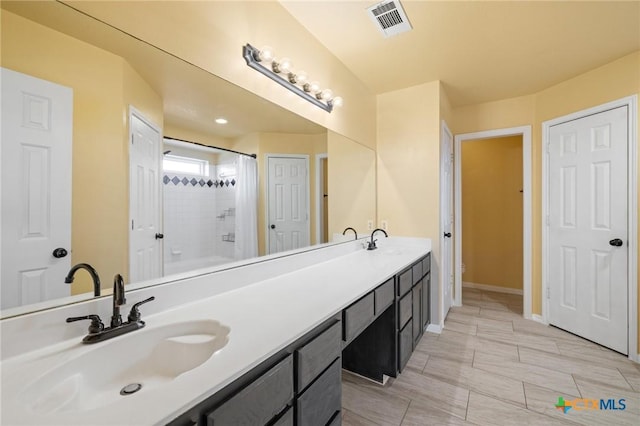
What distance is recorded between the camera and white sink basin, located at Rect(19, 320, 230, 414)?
0.66m

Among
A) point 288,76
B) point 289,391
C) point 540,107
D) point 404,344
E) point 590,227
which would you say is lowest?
point 404,344

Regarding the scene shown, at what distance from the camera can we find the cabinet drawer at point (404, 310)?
1881mm

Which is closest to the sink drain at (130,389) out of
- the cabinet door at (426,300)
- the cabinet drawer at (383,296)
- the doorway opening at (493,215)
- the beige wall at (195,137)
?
the beige wall at (195,137)

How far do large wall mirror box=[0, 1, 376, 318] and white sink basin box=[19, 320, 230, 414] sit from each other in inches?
8.4

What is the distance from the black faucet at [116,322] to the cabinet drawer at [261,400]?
1.50 feet

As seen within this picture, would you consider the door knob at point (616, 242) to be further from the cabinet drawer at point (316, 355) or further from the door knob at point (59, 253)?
the door knob at point (59, 253)

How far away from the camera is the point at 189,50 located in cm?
122

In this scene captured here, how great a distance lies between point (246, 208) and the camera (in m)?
1.54

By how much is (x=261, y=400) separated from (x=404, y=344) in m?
1.49

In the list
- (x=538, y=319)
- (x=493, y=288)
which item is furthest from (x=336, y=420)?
(x=493, y=288)

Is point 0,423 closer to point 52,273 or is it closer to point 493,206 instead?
A: point 52,273

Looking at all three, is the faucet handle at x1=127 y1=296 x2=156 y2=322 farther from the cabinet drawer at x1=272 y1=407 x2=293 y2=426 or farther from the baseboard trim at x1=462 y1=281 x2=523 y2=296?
the baseboard trim at x1=462 y1=281 x2=523 y2=296

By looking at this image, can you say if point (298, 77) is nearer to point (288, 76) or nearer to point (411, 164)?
point (288, 76)

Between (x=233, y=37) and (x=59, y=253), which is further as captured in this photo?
(x=233, y=37)
